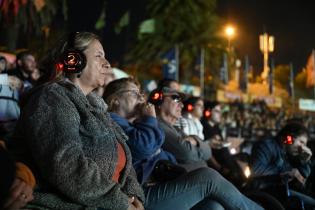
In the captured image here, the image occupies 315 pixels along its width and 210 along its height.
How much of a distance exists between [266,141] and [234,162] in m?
1.10

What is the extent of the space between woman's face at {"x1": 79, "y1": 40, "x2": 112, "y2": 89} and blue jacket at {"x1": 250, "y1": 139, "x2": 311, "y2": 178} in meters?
2.48

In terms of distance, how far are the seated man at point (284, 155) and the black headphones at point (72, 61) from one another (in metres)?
2.66

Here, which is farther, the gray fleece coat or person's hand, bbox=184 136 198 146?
person's hand, bbox=184 136 198 146

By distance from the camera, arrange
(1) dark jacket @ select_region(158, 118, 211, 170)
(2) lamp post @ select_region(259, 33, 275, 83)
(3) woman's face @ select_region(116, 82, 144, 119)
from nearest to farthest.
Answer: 1. (3) woman's face @ select_region(116, 82, 144, 119)
2. (1) dark jacket @ select_region(158, 118, 211, 170)
3. (2) lamp post @ select_region(259, 33, 275, 83)

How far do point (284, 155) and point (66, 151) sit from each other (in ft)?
10.6

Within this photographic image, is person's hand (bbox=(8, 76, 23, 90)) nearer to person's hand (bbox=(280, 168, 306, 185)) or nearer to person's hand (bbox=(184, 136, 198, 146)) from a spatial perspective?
person's hand (bbox=(184, 136, 198, 146))

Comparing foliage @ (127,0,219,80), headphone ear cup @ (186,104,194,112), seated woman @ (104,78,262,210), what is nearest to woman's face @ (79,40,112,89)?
seated woman @ (104,78,262,210)

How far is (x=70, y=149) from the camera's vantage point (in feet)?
7.73

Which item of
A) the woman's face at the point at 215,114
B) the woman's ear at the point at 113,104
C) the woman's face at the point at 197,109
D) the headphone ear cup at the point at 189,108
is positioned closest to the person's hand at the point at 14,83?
the woman's ear at the point at 113,104

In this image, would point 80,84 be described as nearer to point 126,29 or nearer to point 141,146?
point 141,146

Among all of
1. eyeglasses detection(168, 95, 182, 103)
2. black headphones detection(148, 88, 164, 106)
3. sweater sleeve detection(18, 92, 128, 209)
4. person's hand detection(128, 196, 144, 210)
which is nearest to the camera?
sweater sleeve detection(18, 92, 128, 209)

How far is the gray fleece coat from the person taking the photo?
233 centimetres

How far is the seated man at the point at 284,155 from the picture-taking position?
15.9ft

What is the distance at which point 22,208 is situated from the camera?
2.31m
